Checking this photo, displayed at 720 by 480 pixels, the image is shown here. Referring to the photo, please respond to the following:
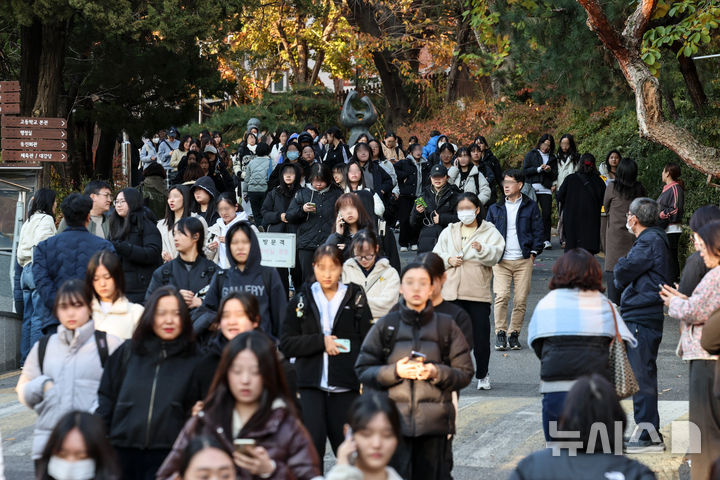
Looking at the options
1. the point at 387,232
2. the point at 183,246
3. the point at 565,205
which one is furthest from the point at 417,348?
the point at 565,205

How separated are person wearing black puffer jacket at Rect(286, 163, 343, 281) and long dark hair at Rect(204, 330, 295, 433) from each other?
6.86 m

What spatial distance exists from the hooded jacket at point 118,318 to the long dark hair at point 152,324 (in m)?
0.94

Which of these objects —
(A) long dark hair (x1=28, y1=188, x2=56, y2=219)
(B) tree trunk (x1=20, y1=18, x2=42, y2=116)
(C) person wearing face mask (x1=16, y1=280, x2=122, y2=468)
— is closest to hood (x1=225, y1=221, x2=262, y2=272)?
(C) person wearing face mask (x1=16, y1=280, x2=122, y2=468)

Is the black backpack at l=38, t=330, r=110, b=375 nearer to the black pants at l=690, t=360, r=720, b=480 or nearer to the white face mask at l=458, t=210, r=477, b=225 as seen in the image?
the black pants at l=690, t=360, r=720, b=480

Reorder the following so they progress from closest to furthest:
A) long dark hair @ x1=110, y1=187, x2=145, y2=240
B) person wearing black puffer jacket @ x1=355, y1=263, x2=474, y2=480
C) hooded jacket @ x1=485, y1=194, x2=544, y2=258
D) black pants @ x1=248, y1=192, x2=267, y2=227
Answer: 1. person wearing black puffer jacket @ x1=355, y1=263, x2=474, y2=480
2. long dark hair @ x1=110, y1=187, x2=145, y2=240
3. hooded jacket @ x1=485, y1=194, x2=544, y2=258
4. black pants @ x1=248, y1=192, x2=267, y2=227

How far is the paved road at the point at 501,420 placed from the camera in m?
7.62

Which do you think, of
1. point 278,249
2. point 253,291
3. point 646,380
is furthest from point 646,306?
point 278,249

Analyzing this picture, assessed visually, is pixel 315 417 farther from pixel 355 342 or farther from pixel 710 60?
pixel 710 60

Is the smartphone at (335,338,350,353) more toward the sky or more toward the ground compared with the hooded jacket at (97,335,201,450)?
more toward the sky

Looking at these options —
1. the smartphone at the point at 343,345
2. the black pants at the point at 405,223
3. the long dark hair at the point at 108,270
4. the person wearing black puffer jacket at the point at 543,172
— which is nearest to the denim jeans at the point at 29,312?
the long dark hair at the point at 108,270

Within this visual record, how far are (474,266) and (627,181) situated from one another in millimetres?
3422

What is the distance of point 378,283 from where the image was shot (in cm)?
783

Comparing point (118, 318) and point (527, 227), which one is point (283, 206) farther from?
point (118, 318)

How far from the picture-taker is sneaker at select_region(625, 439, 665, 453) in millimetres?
7660
